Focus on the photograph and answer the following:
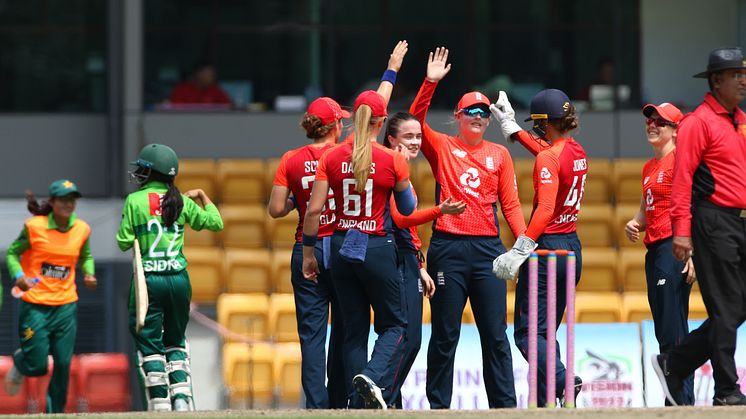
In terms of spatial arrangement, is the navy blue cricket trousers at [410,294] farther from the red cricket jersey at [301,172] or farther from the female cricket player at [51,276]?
the female cricket player at [51,276]

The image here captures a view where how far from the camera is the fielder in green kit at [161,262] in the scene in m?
8.78

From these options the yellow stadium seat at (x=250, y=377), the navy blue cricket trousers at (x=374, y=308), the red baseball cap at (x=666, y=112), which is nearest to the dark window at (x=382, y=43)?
the yellow stadium seat at (x=250, y=377)

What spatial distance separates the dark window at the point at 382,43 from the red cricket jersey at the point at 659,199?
819 centimetres

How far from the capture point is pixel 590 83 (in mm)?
17188

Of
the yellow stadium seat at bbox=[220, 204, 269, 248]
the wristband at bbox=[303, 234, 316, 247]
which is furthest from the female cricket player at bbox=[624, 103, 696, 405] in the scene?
the yellow stadium seat at bbox=[220, 204, 269, 248]

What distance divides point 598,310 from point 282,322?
2769 millimetres

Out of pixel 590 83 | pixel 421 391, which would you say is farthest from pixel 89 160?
pixel 421 391

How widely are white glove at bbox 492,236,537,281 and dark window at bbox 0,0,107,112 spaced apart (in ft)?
33.2

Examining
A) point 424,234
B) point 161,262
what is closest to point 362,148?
point 161,262

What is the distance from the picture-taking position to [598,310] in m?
Answer: 13.0

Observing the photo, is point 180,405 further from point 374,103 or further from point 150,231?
point 374,103

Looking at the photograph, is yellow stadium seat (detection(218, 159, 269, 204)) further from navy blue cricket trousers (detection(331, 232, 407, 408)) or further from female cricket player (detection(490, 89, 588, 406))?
navy blue cricket trousers (detection(331, 232, 407, 408))

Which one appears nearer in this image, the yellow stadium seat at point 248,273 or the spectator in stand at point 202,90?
the yellow stadium seat at point 248,273

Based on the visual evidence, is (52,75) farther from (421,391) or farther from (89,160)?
(421,391)
